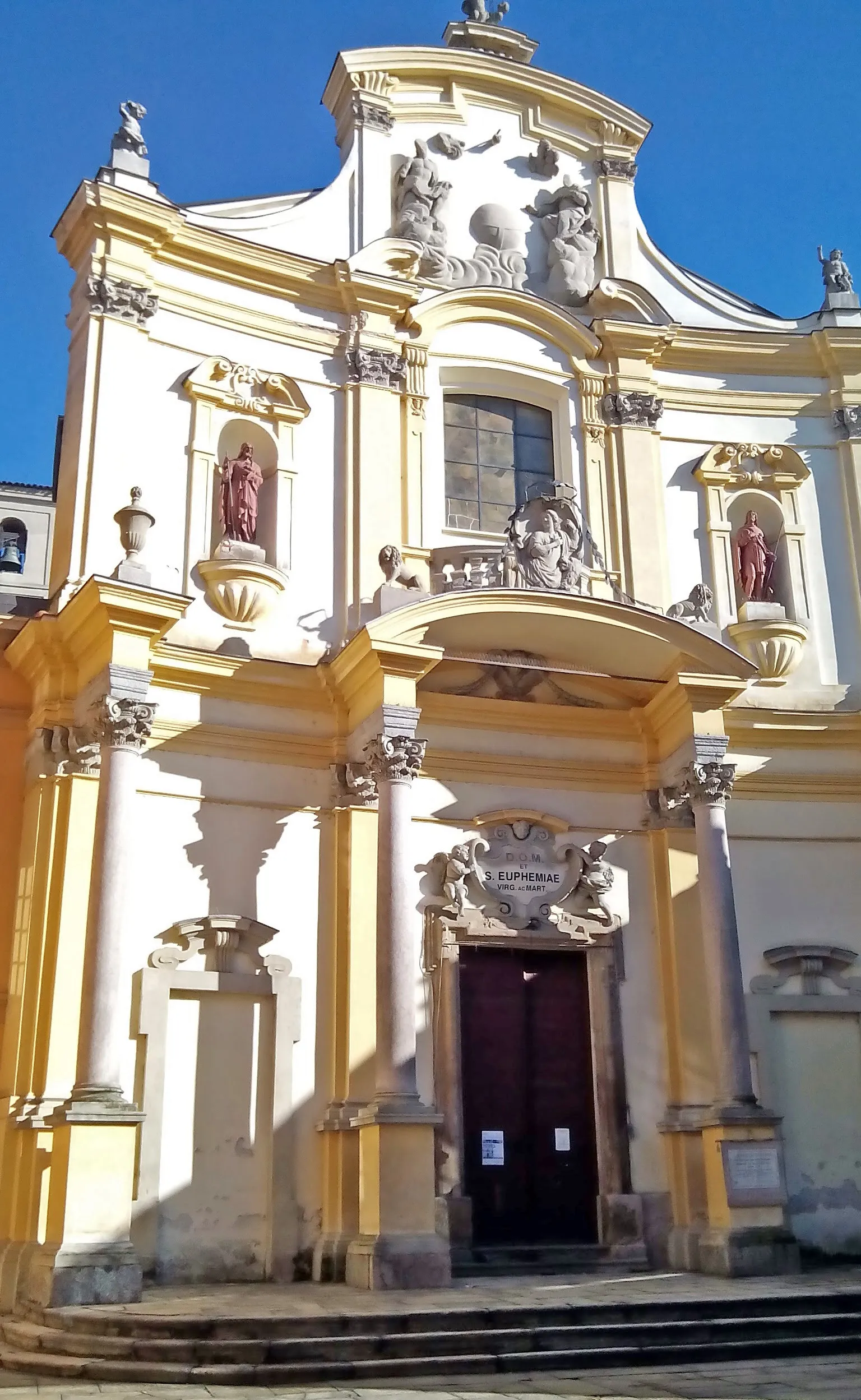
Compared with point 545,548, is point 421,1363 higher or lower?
lower

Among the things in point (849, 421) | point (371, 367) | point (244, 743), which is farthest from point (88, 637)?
point (849, 421)

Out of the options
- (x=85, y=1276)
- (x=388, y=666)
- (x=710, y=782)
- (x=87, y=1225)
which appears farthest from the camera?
(x=710, y=782)

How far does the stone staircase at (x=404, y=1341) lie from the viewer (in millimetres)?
7746

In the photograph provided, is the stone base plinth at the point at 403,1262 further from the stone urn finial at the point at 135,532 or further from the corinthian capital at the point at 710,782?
the stone urn finial at the point at 135,532

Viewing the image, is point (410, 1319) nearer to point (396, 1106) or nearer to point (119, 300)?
point (396, 1106)

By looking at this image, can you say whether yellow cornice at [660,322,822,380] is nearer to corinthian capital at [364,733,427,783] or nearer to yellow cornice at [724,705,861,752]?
yellow cornice at [724,705,861,752]

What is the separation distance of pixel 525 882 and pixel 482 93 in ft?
30.8

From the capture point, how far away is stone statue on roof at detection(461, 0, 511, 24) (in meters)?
16.9

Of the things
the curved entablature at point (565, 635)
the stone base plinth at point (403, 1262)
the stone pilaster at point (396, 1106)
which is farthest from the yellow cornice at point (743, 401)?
the stone base plinth at point (403, 1262)

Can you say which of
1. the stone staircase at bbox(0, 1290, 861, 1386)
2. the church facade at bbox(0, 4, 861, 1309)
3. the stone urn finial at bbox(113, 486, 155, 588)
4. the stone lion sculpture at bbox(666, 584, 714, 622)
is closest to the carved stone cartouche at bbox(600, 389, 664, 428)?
the church facade at bbox(0, 4, 861, 1309)

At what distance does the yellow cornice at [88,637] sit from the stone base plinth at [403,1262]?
4.83 meters

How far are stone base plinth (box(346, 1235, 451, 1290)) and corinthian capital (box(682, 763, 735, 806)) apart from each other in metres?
4.63

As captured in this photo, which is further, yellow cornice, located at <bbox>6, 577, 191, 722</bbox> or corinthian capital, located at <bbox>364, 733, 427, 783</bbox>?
corinthian capital, located at <bbox>364, 733, 427, 783</bbox>

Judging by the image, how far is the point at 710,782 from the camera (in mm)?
12656
